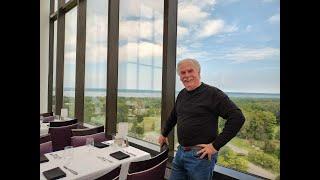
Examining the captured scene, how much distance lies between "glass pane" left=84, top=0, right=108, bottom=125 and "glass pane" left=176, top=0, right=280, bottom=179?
225cm

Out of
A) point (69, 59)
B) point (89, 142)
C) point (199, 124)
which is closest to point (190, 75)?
point (199, 124)

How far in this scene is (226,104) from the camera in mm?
1779

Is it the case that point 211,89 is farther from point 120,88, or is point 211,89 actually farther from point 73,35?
point 73,35

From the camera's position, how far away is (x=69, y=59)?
583 centimetres

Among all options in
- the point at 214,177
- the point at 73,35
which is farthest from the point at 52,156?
the point at 73,35

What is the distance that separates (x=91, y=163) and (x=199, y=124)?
975 mm

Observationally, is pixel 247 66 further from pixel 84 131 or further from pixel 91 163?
pixel 84 131

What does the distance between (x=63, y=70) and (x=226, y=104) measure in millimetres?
5200

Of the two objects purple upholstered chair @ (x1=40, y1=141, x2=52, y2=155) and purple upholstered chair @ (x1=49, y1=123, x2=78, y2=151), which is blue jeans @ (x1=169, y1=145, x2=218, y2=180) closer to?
purple upholstered chair @ (x1=40, y1=141, x2=52, y2=155)

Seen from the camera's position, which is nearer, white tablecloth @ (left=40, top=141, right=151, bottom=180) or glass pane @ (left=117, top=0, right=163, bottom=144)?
white tablecloth @ (left=40, top=141, right=151, bottom=180)

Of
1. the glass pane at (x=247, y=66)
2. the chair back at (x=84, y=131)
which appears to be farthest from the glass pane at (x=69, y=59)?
the glass pane at (x=247, y=66)

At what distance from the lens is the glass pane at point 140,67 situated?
313 cm

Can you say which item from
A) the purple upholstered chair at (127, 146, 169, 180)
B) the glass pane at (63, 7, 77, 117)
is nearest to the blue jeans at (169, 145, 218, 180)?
the purple upholstered chair at (127, 146, 169, 180)

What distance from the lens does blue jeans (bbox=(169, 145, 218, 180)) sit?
1781mm
